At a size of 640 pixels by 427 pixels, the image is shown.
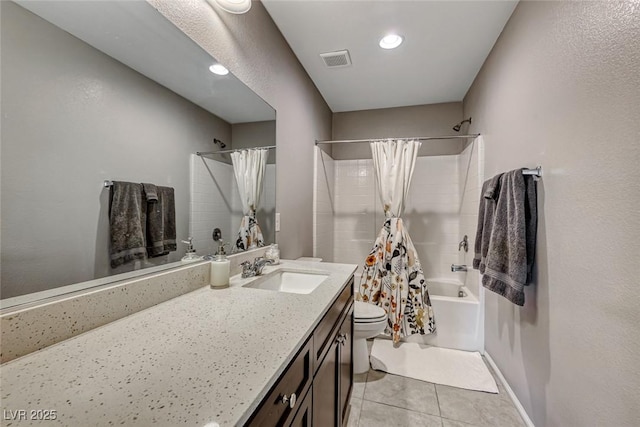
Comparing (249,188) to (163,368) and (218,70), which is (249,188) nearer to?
(218,70)

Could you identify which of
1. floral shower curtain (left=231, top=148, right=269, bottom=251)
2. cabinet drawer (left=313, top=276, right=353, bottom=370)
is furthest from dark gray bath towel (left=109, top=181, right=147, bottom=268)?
cabinet drawer (left=313, top=276, right=353, bottom=370)

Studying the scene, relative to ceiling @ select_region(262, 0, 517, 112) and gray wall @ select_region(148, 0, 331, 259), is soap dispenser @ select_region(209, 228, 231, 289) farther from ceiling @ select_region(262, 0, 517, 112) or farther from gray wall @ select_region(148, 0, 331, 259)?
→ ceiling @ select_region(262, 0, 517, 112)

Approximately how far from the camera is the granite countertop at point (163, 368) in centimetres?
43

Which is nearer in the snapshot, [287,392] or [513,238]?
[287,392]

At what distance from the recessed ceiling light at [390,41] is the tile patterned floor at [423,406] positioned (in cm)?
250

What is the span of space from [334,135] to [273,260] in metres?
2.25

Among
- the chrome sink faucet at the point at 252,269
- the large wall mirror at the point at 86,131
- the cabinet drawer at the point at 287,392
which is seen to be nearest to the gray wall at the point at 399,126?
the chrome sink faucet at the point at 252,269

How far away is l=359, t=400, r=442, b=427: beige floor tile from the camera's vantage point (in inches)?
59.0

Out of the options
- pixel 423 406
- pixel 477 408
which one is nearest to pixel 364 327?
pixel 423 406

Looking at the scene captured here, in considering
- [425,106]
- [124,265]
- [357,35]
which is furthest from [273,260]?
[425,106]

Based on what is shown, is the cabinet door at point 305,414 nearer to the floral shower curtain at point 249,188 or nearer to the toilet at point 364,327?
the floral shower curtain at point 249,188

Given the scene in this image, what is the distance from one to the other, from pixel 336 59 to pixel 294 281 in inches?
72.7

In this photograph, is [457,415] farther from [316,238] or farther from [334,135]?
[334,135]

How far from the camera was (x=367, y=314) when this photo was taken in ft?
6.22
